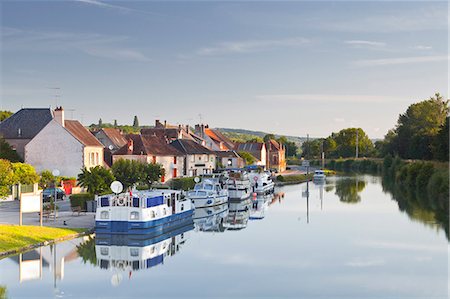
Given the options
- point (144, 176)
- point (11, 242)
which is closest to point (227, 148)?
point (144, 176)

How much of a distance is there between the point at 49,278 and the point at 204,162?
2300 inches

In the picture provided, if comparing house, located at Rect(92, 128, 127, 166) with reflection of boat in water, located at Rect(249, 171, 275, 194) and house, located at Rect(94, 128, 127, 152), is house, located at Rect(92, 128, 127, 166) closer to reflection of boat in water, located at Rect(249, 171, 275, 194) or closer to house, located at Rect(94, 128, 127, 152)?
house, located at Rect(94, 128, 127, 152)

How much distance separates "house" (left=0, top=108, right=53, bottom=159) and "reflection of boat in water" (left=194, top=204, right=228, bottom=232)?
74.9ft

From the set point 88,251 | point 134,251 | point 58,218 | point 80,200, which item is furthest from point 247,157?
point 88,251

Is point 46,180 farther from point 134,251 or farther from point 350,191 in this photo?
point 350,191

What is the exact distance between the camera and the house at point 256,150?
12244 centimetres

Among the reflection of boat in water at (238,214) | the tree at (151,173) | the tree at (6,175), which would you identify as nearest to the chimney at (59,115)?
the tree at (151,173)

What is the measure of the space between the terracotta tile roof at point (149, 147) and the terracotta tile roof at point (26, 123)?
904 centimetres

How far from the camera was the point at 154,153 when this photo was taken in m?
72.0

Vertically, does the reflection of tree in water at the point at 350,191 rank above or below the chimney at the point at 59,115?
below

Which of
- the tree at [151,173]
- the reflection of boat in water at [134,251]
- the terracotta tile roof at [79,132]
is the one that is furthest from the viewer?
the terracotta tile roof at [79,132]

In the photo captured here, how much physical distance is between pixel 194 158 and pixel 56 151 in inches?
987

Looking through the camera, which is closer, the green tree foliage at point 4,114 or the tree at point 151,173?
the tree at point 151,173

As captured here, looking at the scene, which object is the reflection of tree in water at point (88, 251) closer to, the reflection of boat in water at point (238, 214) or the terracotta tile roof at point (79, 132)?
the reflection of boat in water at point (238, 214)
